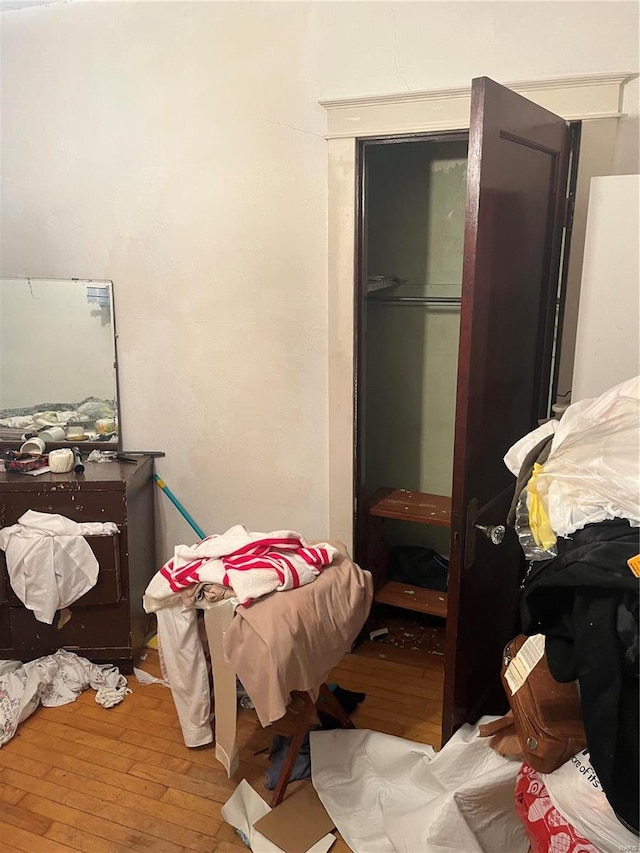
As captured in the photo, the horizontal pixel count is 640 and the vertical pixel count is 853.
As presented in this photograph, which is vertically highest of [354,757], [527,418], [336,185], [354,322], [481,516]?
[336,185]

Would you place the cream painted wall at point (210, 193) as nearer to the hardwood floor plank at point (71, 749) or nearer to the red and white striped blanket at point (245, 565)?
the red and white striped blanket at point (245, 565)

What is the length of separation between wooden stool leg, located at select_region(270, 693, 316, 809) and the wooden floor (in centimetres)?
6

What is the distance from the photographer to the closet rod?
3008mm

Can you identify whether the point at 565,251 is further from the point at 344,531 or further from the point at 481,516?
the point at 344,531

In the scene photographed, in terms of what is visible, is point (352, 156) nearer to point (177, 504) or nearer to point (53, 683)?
point (177, 504)

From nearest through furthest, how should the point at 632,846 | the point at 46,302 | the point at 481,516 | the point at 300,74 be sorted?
1. the point at 632,846
2. the point at 481,516
3. the point at 300,74
4. the point at 46,302

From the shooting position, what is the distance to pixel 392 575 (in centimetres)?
306

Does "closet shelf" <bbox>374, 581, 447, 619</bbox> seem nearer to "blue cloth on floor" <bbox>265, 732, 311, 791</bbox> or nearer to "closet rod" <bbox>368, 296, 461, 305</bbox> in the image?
"blue cloth on floor" <bbox>265, 732, 311, 791</bbox>

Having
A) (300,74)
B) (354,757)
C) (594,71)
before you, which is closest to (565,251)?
(594,71)

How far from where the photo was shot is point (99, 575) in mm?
2596

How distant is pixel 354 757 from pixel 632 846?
106cm

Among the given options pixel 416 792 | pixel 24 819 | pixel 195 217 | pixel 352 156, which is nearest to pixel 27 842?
pixel 24 819

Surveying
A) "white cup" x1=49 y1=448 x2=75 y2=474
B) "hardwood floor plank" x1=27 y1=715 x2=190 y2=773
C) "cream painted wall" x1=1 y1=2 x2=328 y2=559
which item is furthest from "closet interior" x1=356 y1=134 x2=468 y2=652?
"white cup" x1=49 y1=448 x2=75 y2=474

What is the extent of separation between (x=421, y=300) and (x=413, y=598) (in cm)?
128
